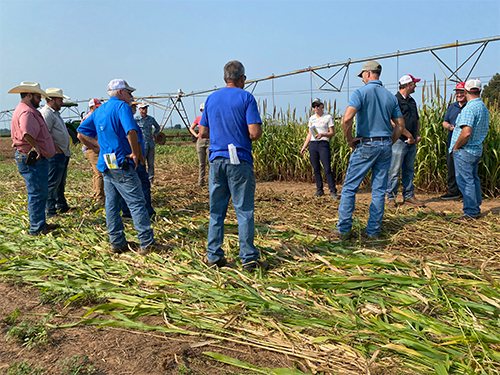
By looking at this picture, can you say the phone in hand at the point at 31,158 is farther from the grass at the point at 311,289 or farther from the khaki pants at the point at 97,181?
the khaki pants at the point at 97,181

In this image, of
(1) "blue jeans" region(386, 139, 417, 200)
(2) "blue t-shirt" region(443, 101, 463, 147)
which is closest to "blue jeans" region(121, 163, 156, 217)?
(1) "blue jeans" region(386, 139, 417, 200)

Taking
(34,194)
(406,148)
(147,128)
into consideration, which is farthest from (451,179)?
(34,194)

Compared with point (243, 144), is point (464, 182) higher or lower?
lower

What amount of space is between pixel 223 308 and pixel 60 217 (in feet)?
13.2

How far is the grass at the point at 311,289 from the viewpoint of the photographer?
218 centimetres

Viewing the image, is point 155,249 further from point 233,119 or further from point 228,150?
point 233,119

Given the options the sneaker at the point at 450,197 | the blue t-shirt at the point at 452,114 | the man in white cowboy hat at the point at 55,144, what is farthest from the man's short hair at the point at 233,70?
the sneaker at the point at 450,197

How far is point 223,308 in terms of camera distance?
2746 mm

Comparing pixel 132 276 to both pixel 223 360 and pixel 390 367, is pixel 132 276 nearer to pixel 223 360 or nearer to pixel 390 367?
pixel 223 360

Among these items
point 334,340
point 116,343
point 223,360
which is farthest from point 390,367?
point 116,343

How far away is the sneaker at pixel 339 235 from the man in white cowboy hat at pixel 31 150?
145 inches

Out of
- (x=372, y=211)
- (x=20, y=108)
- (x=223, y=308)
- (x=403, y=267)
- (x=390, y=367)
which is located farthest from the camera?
(x=20, y=108)

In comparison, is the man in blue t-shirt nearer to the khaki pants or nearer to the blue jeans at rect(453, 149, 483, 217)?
the blue jeans at rect(453, 149, 483, 217)

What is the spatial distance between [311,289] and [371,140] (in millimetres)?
2018
